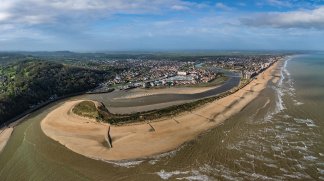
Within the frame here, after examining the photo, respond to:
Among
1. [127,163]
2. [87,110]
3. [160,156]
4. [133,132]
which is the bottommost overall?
[127,163]

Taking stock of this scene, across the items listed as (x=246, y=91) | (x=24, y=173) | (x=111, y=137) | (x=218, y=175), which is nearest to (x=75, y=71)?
(x=246, y=91)

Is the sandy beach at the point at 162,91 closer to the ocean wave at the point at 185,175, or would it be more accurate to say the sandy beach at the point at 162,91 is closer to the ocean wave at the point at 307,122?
the ocean wave at the point at 307,122

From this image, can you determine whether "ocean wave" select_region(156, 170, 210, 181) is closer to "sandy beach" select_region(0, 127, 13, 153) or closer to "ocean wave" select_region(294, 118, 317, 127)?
"ocean wave" select_region(294, 118, 317, 127)

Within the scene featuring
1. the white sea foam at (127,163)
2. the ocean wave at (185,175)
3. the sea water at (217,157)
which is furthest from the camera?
the white sea foam at (127,163)

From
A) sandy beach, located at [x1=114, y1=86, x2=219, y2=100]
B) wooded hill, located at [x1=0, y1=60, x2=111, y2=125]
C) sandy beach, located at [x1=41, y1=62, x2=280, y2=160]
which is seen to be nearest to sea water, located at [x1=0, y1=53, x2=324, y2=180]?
sandy beach, located at [x1=41, y1=62, x2=280, y2=160]

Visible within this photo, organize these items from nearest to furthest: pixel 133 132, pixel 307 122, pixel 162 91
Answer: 1. pixel 133 132
2. pixel 307 122
3. pixel 162 91

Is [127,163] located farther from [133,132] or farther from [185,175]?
[133,132]

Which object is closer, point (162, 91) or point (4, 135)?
point (4, 135)

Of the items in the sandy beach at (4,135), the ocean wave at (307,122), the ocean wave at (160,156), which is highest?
the ocean wave at (307,122)

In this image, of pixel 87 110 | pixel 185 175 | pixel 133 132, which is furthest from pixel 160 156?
pixel 87 110

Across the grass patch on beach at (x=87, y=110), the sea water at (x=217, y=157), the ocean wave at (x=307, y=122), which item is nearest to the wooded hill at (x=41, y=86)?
the grass patch on beach at (x=87, y=110)

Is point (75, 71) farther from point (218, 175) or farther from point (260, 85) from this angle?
point (218, 175)
